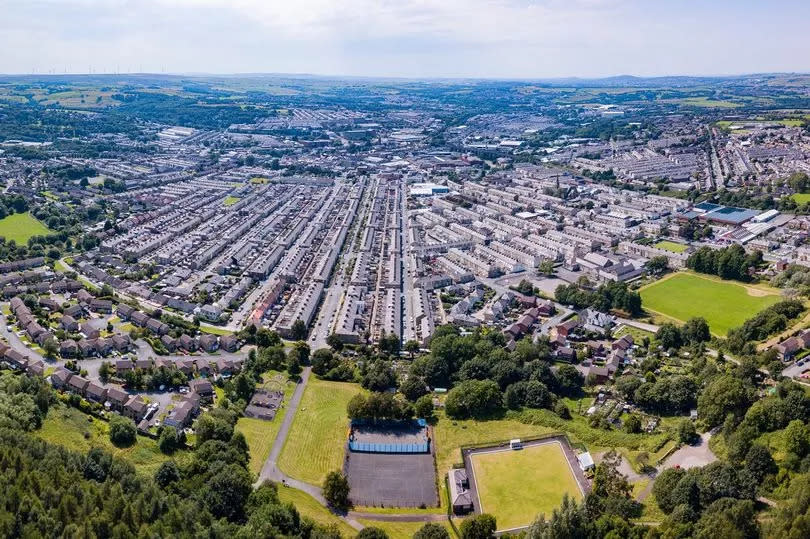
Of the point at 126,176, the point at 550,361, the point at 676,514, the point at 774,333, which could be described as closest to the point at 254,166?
the point at 126,176

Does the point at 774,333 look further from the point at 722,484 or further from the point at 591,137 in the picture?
the point at 591,137

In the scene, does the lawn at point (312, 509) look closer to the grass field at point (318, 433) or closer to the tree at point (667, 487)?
the grass field at point (318, 433)

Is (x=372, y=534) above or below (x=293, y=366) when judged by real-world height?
above

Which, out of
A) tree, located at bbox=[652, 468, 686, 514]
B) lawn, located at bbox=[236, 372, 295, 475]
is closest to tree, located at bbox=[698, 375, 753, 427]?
tree, located at bbox=[652, 468, 686, 514]

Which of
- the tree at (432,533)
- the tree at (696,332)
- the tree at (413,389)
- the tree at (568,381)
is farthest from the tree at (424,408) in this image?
the tree at (696,332)

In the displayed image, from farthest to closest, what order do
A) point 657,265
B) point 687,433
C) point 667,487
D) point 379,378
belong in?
1. point 657,265
2. point 379,378
3. point 687,433
4. point 667,487

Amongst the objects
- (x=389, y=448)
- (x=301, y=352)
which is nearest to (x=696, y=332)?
(x=389, y=448)

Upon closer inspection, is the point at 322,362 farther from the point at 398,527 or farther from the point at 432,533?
the point at 432,533
